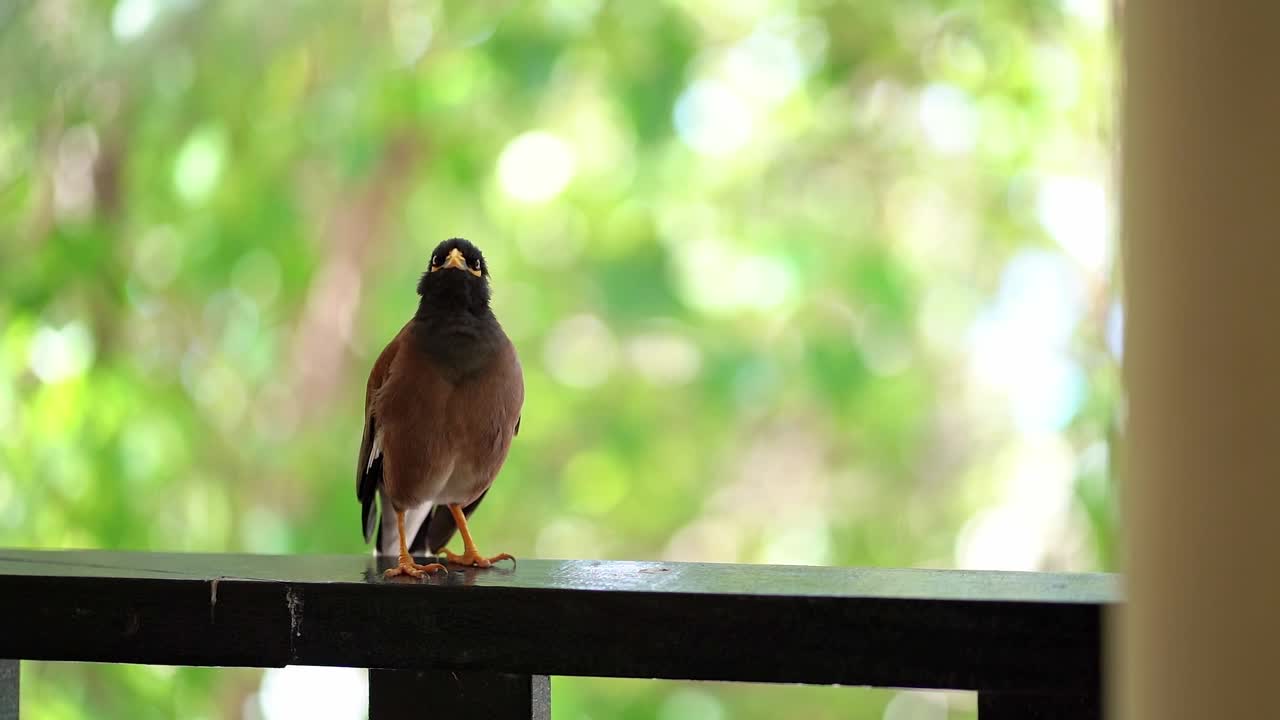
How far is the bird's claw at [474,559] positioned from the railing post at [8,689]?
49cm

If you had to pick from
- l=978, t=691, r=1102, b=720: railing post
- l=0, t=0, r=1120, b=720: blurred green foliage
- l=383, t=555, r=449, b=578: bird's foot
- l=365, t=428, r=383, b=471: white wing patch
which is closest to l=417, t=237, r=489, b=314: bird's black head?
l=365, t=428, r=383, b=471: white wing patch

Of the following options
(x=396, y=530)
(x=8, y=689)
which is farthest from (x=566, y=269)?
(x=8, y=689)

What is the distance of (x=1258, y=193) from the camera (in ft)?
2.02

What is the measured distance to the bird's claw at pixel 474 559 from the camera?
1433mm

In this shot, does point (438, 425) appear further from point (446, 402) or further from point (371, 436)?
point (371, 436)

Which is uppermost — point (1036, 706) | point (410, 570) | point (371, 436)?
point (371, 436)

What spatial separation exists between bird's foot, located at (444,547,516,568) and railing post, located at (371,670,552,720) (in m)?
0.27

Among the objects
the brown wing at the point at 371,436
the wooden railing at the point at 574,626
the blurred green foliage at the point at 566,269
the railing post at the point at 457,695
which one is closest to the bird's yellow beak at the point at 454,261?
the brown wing at the point at 371,436

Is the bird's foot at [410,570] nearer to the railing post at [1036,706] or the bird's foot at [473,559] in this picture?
the bird's foot at [473,559]

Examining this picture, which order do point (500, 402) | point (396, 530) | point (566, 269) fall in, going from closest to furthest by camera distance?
point (500, 402), point (396, 530), point (566, 269)

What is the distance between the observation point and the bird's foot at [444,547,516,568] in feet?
4.71

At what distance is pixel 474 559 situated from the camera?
59.2 inches

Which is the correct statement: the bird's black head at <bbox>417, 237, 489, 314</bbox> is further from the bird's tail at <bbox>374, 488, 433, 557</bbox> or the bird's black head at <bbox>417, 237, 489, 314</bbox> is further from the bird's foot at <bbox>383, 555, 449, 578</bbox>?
the bird's foot at <bbox>383, 555, 449, 578</bbox>

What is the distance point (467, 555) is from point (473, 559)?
72 millimetres
